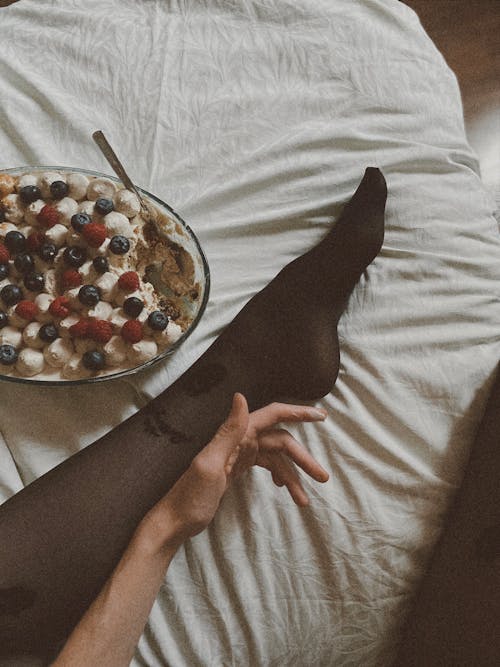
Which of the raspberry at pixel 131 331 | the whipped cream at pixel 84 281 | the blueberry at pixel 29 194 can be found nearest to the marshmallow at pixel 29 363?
the whipped cream at pixel 84 281

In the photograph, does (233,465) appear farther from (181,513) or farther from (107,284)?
(107,284)

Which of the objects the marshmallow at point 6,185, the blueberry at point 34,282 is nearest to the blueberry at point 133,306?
the blueberry at point 34,282

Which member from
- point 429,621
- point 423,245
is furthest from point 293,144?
point 429,621

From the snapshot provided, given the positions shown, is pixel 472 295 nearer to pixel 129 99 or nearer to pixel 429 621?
pixel 429 621

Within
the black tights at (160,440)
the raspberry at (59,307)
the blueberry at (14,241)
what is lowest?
the black tights at (160,440)

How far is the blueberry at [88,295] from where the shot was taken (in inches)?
31.0

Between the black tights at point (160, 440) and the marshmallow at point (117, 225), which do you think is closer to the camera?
Result: the black tights at point (160, 440)

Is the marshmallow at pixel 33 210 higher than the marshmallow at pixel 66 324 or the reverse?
higher

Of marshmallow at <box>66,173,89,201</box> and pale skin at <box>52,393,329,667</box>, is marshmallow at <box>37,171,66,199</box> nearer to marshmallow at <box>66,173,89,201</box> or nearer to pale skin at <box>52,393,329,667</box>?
marshmallow at <box>66,173,89,201</box>

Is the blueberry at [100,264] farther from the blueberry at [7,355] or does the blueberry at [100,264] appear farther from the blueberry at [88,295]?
the blueberry at [7,355]

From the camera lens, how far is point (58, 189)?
0.83 m

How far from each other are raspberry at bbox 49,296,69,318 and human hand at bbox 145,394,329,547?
9.4 inches

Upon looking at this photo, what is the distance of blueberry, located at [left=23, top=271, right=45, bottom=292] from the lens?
0.80m

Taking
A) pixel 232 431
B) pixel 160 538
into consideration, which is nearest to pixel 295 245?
pixel 232 431
